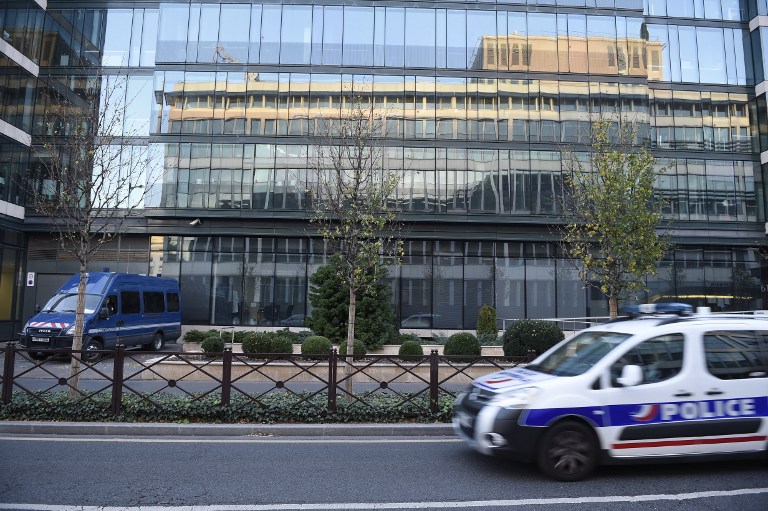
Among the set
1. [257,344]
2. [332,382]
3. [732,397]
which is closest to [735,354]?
[732,397]

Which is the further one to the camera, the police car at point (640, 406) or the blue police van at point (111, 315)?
the blue police van at point (111, 315)

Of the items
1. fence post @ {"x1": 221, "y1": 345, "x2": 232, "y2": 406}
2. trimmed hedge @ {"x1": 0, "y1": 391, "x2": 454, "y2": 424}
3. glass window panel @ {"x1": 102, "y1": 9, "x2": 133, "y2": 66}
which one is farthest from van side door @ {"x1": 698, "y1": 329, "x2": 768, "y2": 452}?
glass window panel @ {"x1": 102, "y1": 9, "x2": 133, "y2": 66}

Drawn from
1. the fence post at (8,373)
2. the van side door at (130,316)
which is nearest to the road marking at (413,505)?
the fence post at (8,373)

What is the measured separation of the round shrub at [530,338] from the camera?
14.5 meters

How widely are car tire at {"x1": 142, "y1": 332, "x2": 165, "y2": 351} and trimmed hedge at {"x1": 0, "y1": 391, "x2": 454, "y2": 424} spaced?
1077cm

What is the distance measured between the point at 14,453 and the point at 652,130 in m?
27.7

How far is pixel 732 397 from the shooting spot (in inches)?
227

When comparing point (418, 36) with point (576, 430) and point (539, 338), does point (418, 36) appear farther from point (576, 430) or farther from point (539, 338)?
point (576, 430)

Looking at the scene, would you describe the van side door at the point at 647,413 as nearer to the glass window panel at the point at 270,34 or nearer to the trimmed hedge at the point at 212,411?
the trimmed hedge at the point at 212,411

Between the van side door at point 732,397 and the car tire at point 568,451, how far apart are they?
4.16 feet

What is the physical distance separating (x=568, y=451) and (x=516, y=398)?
0.79 m

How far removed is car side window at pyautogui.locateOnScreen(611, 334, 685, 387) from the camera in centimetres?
575

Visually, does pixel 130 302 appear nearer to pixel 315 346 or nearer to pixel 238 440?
pixel 315 346

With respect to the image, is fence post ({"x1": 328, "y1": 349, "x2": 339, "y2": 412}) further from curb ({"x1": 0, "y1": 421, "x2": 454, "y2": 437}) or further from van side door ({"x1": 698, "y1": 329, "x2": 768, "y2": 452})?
van side door ({"x1": 698, "y1": 329, "x2": 768, "y2": 452})
